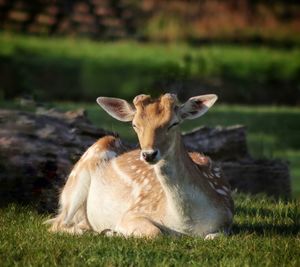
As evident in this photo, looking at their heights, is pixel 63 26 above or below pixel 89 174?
below

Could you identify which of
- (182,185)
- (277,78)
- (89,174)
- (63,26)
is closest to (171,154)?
(182,185)

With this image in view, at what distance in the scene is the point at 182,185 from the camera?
8344mm

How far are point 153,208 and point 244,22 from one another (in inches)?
1043

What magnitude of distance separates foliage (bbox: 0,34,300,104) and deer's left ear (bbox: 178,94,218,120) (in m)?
16.8

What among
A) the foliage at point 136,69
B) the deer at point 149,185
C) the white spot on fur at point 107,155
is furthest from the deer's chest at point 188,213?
the foliage at point 136,69

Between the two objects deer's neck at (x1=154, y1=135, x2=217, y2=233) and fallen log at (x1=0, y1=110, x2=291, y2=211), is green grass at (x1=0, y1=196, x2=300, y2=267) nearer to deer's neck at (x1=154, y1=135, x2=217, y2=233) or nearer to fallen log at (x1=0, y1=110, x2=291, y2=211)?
deer's neck at (x1=154, y1=135, x2=217, y2=233)

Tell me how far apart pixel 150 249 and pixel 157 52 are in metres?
23.5

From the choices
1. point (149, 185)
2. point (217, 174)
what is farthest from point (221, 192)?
point (149, 185)

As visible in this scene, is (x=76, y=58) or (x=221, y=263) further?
(x=76, y=58)

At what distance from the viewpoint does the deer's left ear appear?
8422 mm

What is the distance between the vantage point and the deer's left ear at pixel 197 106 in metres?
8.42

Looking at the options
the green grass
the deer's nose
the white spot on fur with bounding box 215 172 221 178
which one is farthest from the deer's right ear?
the white spot on fur with bounding box 215 172 221 178

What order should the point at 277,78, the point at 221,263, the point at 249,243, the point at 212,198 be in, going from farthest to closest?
the point at 277,78, the point at 212,198, the point at 249,243, the point at 221,263

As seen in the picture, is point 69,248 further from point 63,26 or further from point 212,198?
point 63,26
